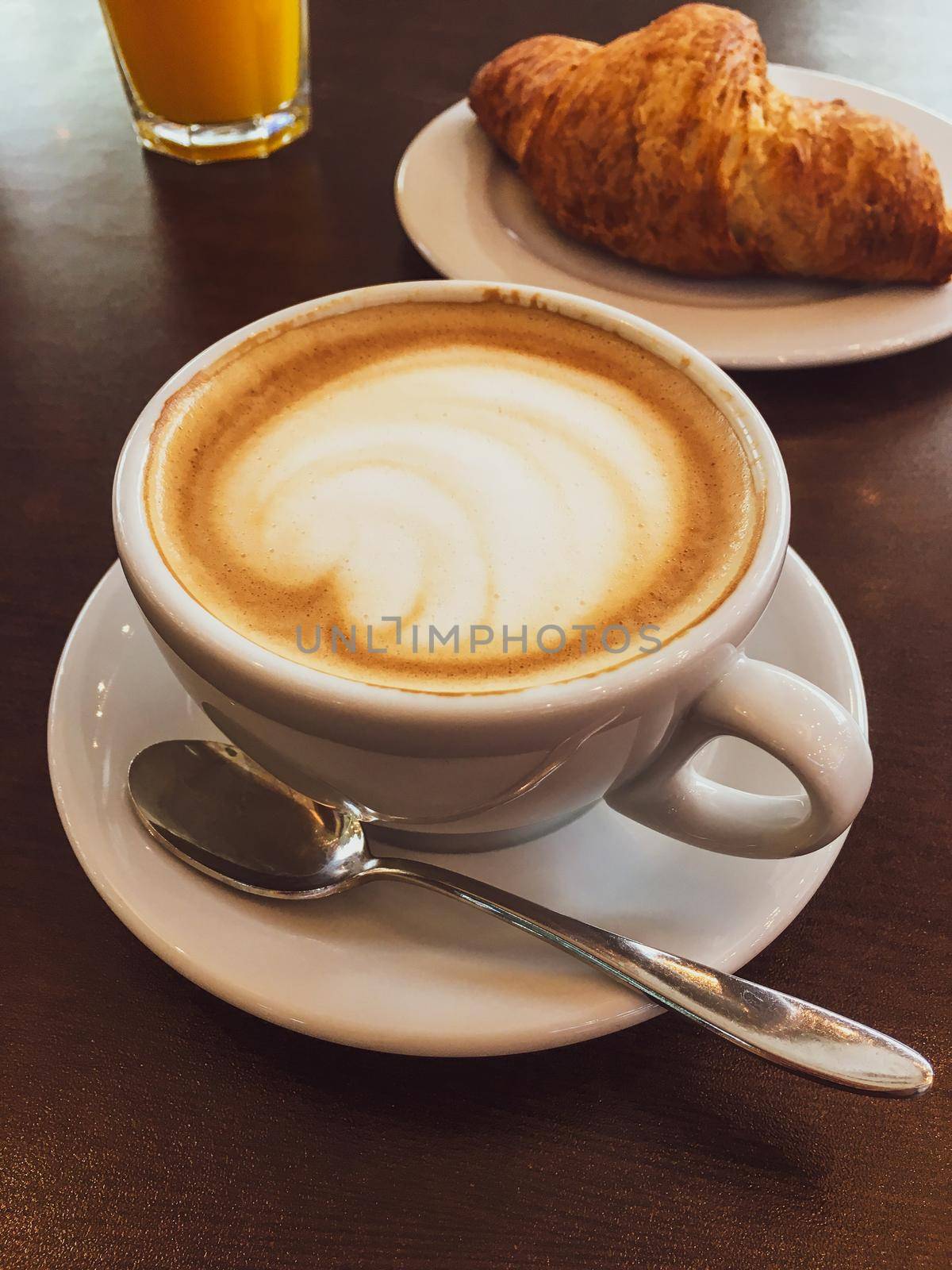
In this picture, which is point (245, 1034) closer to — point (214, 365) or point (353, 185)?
point (214, 365)

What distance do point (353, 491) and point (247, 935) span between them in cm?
30

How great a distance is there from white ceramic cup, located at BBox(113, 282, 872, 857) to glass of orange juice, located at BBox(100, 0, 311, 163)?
104 centimetres

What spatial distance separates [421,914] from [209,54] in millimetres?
1315

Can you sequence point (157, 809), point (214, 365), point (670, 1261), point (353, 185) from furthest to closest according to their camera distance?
point (353, 185), point (214, 365), point (157, 809), point (670, 1261)

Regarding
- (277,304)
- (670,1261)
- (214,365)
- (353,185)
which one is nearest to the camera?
(670,1261)

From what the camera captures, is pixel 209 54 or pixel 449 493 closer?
pixel 449 493

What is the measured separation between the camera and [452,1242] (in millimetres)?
531

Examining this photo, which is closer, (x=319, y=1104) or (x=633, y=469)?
(x=319, y=1104)

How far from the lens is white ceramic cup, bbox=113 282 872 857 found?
55 cm

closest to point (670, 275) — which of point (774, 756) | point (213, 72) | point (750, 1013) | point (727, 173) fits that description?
point (727, 173)

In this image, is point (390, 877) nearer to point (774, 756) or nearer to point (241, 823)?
point (241, 823)

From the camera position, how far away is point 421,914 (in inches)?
25.7

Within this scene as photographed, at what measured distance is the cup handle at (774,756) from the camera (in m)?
0.57

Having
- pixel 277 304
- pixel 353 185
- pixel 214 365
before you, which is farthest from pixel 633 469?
pixel 353 185
